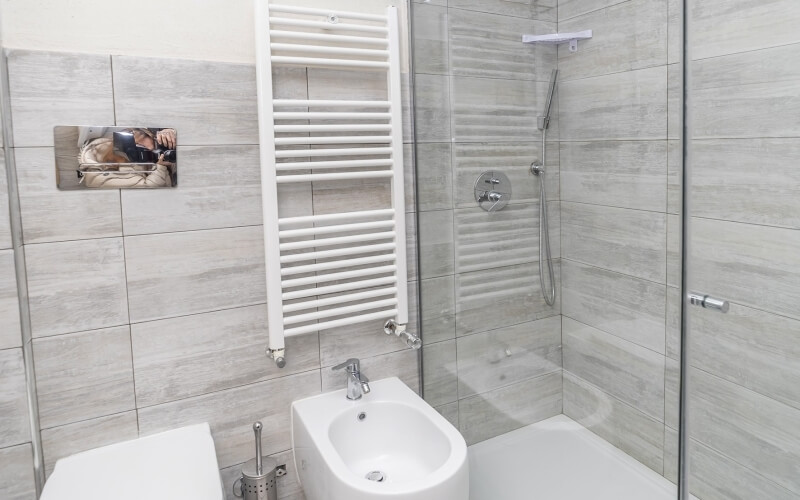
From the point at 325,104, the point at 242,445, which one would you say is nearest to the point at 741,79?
the point at 325,104

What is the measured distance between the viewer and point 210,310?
68.9 inches

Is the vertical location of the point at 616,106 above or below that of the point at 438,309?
above

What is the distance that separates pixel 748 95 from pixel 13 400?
2.09m

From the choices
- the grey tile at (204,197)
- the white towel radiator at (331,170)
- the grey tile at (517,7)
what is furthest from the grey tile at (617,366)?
the grey tile at (204,197)

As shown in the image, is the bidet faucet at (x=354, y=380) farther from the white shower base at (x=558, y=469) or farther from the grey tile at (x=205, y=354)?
the white shower base at (x=558, y=469)

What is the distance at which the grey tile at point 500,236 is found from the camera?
1.68 m

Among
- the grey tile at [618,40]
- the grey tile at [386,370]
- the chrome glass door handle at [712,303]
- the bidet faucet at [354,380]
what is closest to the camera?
the grey tile at [618,40]

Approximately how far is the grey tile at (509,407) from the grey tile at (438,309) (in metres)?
0.25

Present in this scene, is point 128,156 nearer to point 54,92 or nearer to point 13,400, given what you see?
point 54,92

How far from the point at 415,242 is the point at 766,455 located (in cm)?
124

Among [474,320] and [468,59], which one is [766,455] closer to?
[474,320]

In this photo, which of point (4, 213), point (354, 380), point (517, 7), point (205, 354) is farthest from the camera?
point (354, 380)

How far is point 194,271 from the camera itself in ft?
5.62

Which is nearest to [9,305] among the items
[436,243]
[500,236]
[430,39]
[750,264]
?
[436,243]
